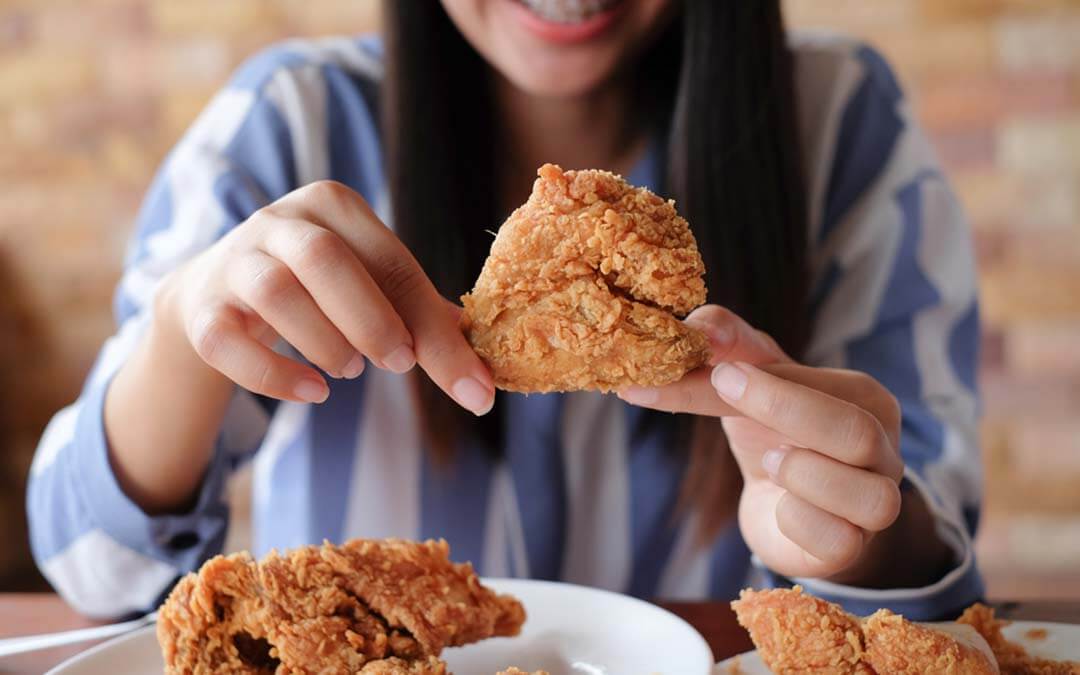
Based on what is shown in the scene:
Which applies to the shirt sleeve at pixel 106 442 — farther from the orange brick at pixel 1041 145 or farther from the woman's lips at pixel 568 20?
the orange brick at pixel 1041 145

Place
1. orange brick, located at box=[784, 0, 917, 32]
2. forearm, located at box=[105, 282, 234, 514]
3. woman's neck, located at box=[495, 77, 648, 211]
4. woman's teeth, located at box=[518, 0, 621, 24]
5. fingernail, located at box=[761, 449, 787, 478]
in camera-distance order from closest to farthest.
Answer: fingernail, located at box=[761, 449, 787, 478] < forearm, located at box=[105, 282, 234, 514] < woman's teeth, located at box=[518, 0, 621, 24] < woman's neck, located at box=[495, 77, 648, 211] < orange brick, located at box=[784, 0, 917, 32]

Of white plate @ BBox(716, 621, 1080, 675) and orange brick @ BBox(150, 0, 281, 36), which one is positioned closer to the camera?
white plate @ BBox(716, 621, 1080, 675)

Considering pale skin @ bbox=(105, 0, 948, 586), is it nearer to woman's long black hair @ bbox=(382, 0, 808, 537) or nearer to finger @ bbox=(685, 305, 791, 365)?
finger @ bbox=(685, 305, 791, 365)

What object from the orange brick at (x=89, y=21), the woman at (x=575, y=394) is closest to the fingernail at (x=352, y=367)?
the woman at (x=575, y=394)

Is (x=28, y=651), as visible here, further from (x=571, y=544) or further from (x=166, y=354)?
(x=571, y=544)

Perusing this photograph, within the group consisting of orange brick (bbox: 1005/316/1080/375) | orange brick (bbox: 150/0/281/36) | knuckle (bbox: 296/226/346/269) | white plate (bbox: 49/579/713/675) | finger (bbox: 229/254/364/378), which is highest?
orange brick (bbox: 150/0/281/36)

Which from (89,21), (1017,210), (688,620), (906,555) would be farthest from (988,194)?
(89,21)

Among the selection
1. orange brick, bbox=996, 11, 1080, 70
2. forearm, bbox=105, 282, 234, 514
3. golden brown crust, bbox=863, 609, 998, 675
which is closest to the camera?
golden brown crust, bbox=863, 609, 998, 675

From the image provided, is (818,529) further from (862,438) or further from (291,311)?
(291,311)

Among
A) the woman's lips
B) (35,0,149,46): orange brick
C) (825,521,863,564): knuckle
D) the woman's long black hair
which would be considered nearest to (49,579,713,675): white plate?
(825,521,863,564): knuckle
